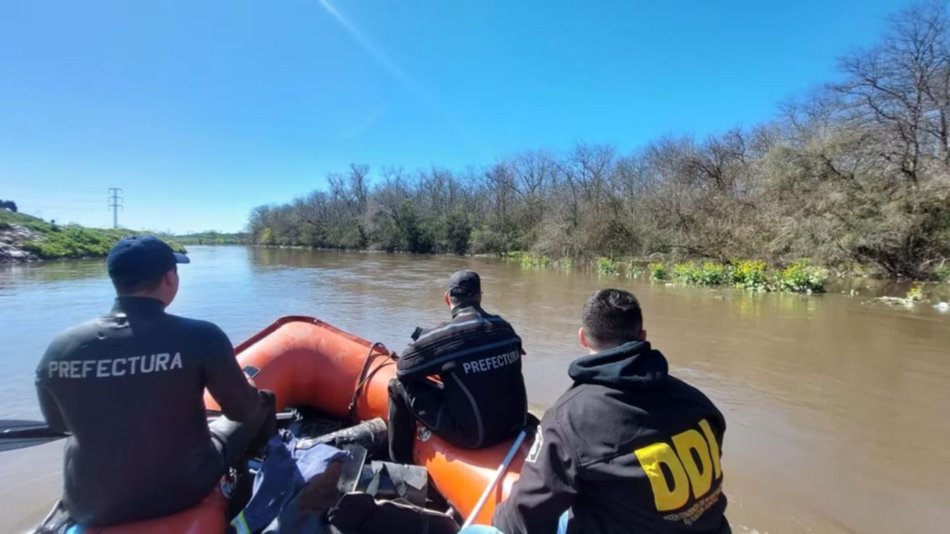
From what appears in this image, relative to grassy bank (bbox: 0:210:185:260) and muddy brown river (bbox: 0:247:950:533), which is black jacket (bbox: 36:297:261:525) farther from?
grassy bank (bbox: 0:210:185:260)

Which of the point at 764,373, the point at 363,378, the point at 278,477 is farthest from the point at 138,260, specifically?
the point at 764,373

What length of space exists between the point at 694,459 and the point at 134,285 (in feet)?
5.96

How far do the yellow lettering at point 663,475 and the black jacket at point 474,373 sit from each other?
3.77 feet

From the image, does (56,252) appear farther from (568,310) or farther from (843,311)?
(843,311)

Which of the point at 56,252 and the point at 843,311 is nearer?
the point at 843,311

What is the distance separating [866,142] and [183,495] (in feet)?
60.5

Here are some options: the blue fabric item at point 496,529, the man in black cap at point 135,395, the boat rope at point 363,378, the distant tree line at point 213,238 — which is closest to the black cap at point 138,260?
the man in black cap at point 135,395

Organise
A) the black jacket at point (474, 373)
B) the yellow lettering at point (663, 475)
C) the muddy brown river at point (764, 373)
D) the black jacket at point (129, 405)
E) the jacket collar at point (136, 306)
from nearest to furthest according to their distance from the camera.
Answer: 1. the yellow lettering at point (663, 475)
2. the black jacket at point (129, 405)
3. the jacket collar at point (136, 306)
4. the black jacket at point (474, 373)
5. the muddy brown river at point (764, 373)

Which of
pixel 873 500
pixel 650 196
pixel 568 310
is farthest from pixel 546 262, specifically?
pixel 873 500

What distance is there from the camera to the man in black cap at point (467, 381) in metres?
2.36

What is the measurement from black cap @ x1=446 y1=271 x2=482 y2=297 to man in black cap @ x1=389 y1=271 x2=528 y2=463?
15 cm

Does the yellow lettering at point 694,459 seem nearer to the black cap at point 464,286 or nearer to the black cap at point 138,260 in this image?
the black cap at point 464,286

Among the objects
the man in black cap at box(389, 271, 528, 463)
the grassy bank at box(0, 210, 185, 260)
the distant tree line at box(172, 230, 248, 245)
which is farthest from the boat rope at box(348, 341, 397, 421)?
the distant tree line at box(172, 230, 248, 245)

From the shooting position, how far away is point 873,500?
3.02m
